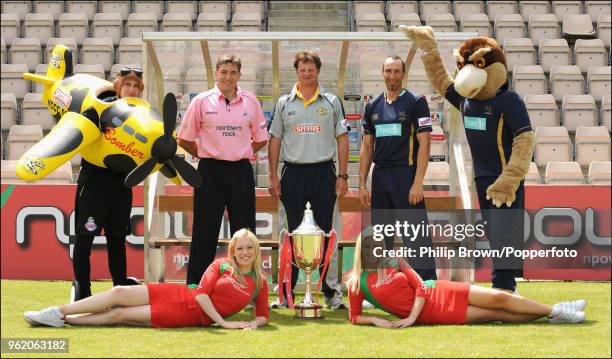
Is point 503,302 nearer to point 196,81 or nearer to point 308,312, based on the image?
point 308,312

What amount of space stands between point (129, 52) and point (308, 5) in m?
→ 3.10

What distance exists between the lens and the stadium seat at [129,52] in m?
11.5

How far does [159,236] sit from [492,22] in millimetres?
8043

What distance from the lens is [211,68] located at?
674cm

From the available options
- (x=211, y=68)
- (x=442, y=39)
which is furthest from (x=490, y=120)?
(x=211, y=68)

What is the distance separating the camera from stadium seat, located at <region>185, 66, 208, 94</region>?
22.2 feet

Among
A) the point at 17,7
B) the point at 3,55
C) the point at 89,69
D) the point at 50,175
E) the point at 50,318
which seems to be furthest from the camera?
the point at 17,7

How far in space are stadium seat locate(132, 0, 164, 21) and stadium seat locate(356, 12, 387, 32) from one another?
9.79 ft

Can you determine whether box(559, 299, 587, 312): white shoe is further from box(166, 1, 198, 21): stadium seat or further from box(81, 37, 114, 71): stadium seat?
box(166, 1, 198, 21): stadium seat

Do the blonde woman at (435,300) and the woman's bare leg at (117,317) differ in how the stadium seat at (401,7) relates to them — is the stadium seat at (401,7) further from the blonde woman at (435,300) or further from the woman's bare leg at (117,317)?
the woman's bare leg at (117,317)

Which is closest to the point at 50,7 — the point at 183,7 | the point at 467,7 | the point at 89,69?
the point at 183,7

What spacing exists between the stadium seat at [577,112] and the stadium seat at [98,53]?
582 cm

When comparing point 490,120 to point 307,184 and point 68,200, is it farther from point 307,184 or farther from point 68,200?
point 68,200

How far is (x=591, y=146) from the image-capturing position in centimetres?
1027
